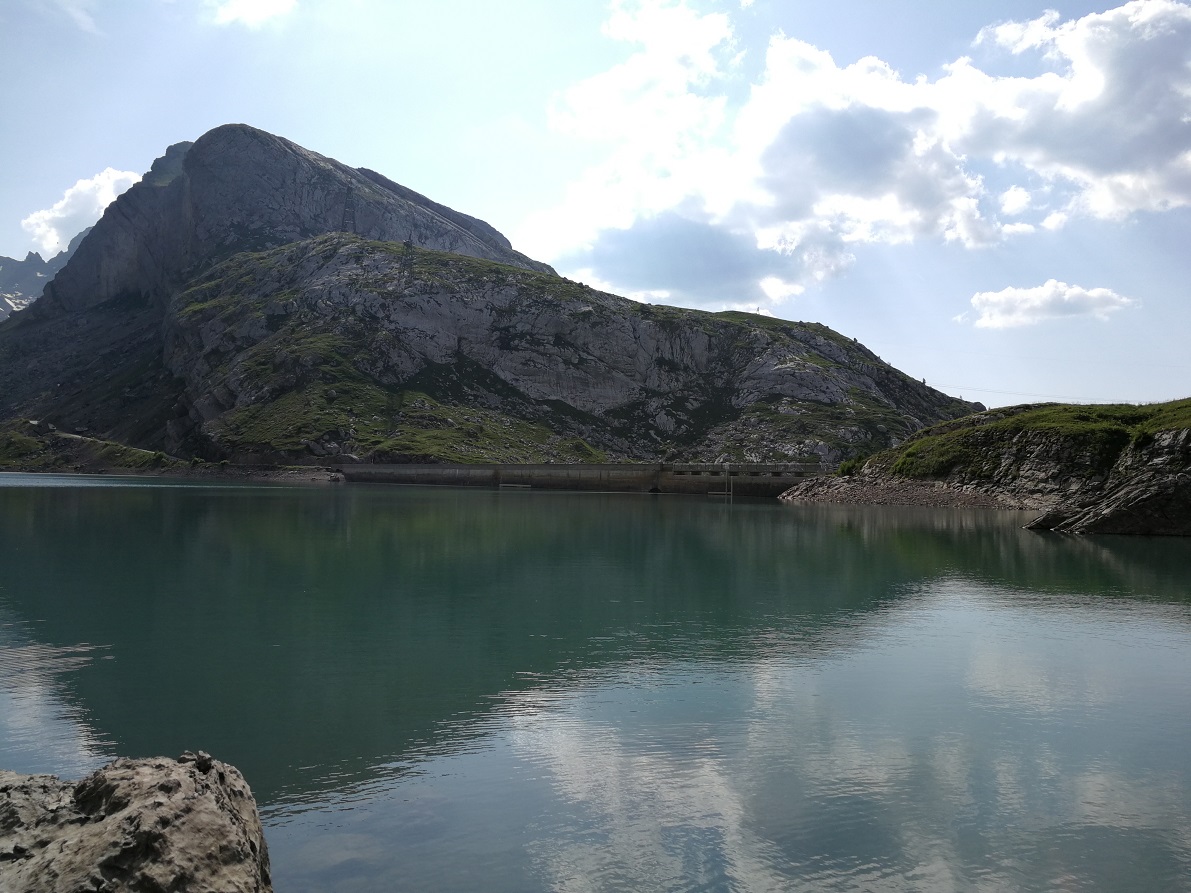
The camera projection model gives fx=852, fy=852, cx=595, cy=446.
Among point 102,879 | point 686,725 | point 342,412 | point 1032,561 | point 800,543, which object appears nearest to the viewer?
point 102,879

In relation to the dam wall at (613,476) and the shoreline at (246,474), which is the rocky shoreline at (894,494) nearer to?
the dam wall at (613,476)

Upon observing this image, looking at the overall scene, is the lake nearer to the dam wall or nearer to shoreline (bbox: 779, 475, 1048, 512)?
shoreline (bbox: 779, 475, 1048, 512)

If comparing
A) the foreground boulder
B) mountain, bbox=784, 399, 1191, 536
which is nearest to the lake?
the foreground boulder

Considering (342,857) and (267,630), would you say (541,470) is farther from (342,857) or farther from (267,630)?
(342,857)

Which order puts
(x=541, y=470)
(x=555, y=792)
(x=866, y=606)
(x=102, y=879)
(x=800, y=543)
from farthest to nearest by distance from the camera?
(x=541, y=470) → (x=800, y=543) → (x=866, y=606) → (x=555, y=792) → (x=102, y=879)

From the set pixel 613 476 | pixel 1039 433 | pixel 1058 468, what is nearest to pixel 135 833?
pixel 1058 468

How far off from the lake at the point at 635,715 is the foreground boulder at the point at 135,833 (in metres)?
2.03

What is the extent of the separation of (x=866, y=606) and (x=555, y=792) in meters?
21.8

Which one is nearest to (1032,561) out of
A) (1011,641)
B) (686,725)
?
(1011,641)

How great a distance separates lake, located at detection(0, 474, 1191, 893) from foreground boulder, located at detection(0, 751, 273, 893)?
2.03 metres

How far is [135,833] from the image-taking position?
7.64 m

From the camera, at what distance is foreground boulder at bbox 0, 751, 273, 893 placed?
742 centimetres

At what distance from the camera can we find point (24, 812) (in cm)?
876

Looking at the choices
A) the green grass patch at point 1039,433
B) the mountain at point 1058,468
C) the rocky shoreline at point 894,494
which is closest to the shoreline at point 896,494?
the rocky shoreline at point 894,494
